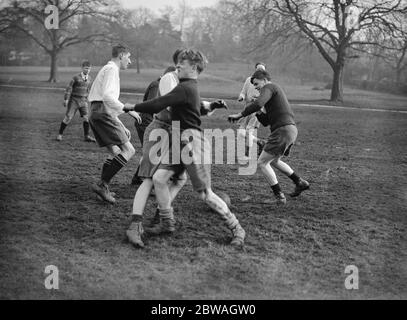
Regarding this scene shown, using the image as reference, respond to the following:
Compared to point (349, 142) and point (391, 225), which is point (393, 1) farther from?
point (391, 225)

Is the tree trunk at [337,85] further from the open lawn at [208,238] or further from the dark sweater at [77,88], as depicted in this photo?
the dark sweater at [77,88]

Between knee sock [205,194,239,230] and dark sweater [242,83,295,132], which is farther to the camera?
dark sweater [242,83,295,132]

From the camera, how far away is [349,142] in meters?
13.3

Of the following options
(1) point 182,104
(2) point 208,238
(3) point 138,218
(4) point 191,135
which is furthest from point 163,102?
(2) point 208,238

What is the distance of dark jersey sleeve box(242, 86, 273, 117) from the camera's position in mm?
6242

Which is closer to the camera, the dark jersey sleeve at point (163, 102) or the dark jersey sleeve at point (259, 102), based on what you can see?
the dark jersey sleeve at point (163, 102)

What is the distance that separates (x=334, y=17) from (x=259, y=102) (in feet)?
84.2

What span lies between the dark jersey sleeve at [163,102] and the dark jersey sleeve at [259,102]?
4.76 feet

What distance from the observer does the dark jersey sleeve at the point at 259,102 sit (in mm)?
6242
